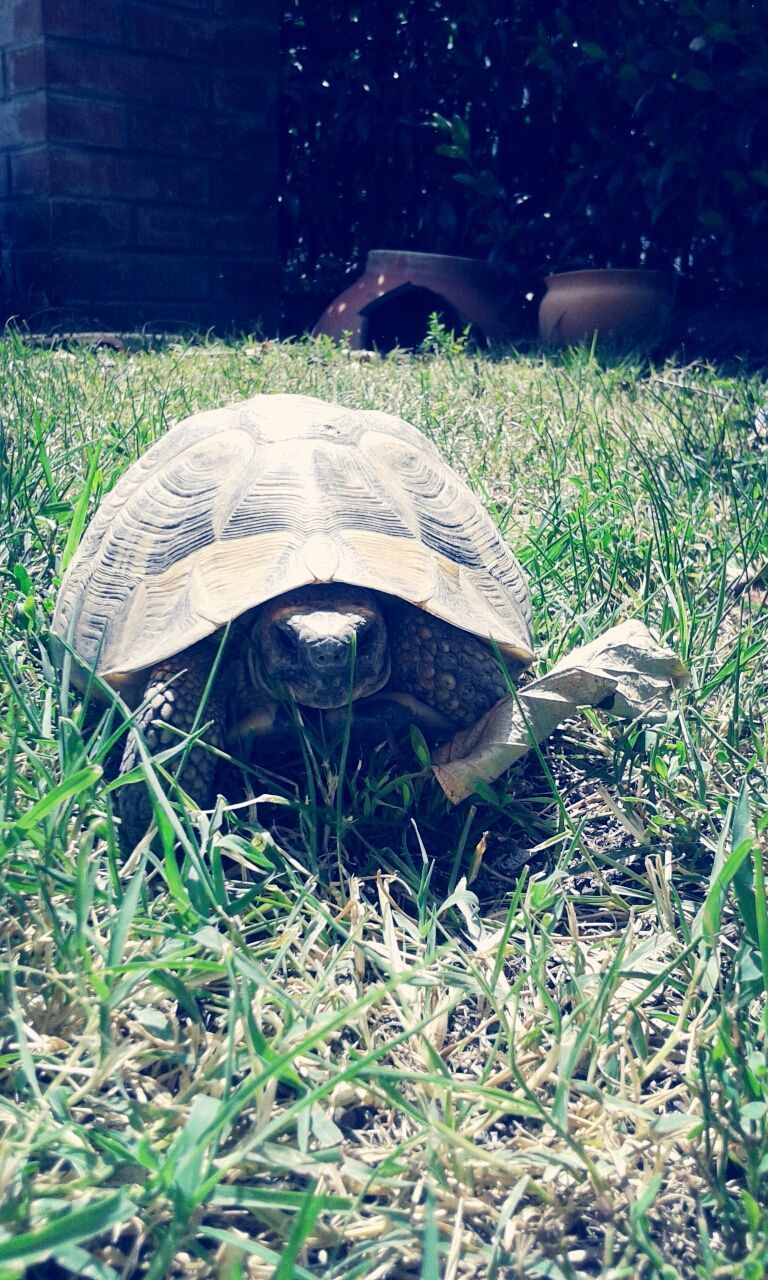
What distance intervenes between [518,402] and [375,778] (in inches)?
86.5

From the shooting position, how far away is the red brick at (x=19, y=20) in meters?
5.29

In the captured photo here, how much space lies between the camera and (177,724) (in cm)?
154

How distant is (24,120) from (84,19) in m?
0.58

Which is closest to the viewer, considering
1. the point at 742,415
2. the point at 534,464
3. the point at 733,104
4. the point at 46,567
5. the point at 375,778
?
the point at 375,778

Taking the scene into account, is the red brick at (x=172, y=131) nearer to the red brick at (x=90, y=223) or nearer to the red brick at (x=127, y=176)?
the red brick at (x=127, y=176)

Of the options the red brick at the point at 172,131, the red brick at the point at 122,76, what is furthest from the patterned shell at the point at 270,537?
Result: the red brick at the point at 172,131

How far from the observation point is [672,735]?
1570 mm

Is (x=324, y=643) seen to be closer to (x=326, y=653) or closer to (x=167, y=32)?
(x=326, y=653)

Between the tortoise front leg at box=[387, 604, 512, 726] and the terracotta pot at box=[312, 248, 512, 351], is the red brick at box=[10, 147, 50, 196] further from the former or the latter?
the tortoise front leg at box=[387, 604, 512, 726]

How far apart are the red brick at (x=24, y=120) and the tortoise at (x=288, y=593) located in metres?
4.49

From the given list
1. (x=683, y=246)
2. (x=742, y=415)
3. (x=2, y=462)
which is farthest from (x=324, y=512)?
(x=683, y=246)

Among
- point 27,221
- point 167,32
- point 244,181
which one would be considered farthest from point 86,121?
A: point 244,181

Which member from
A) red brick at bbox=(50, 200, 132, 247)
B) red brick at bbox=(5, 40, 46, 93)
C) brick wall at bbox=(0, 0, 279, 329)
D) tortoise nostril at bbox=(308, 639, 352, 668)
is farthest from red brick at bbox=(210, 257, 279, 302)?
tortoise nostril at bbox=(308, 639, 352, 668)

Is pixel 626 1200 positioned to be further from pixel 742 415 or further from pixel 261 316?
pixel 261 316
